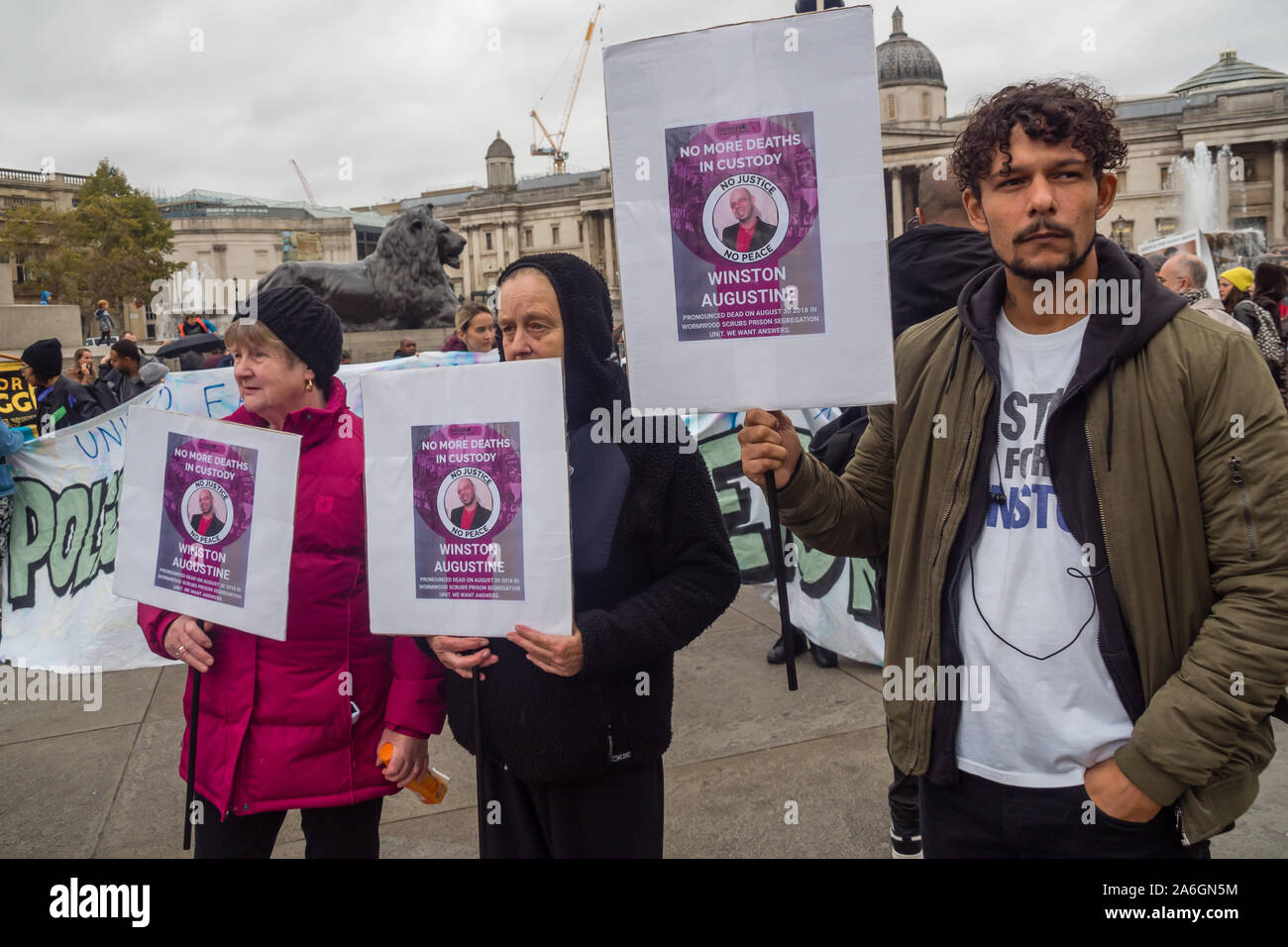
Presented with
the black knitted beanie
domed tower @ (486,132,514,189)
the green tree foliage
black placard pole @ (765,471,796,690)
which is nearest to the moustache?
black placard pole @ (765,471,796,690)

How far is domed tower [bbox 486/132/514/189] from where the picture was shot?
9494 centimetres

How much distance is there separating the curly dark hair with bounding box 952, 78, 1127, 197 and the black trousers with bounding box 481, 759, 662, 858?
5.02 feet

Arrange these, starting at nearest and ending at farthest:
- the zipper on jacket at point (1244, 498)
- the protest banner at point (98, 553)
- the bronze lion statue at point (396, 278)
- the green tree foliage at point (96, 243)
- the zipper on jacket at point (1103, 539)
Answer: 1. the zipper on jacket at point (1244, 498)
2. the zipper on jacket at point (1103, 539)
3. the protest banner at point (98, 553)
4. the bronze lion statue at point (396, 278)
5. the green tree foliage at point (96, 243)

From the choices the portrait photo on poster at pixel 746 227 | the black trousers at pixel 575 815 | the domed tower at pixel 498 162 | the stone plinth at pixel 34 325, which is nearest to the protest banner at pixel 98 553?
the black trousers at pixel 575 815

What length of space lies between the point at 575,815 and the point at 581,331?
1.13 m

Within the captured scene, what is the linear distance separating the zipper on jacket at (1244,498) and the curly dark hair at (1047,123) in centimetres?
62

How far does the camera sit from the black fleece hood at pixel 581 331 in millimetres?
2285

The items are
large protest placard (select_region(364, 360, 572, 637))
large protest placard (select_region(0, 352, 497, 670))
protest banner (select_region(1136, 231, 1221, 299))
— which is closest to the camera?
large protest placard (select_region(364, 360, 572, 637))

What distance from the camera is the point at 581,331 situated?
230cm

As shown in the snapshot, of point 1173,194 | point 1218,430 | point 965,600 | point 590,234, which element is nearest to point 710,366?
point 965,600

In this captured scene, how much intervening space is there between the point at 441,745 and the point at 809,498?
3.36m

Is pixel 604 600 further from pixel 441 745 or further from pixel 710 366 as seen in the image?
pixel 441 745

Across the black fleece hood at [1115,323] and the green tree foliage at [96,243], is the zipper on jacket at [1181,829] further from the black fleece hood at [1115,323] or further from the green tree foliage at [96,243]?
the green tree foliage at [96,243]

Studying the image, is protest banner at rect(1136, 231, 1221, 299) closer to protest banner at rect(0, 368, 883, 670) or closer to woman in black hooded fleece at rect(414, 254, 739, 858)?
protest banner at rect(0, 368, 883, 670)
